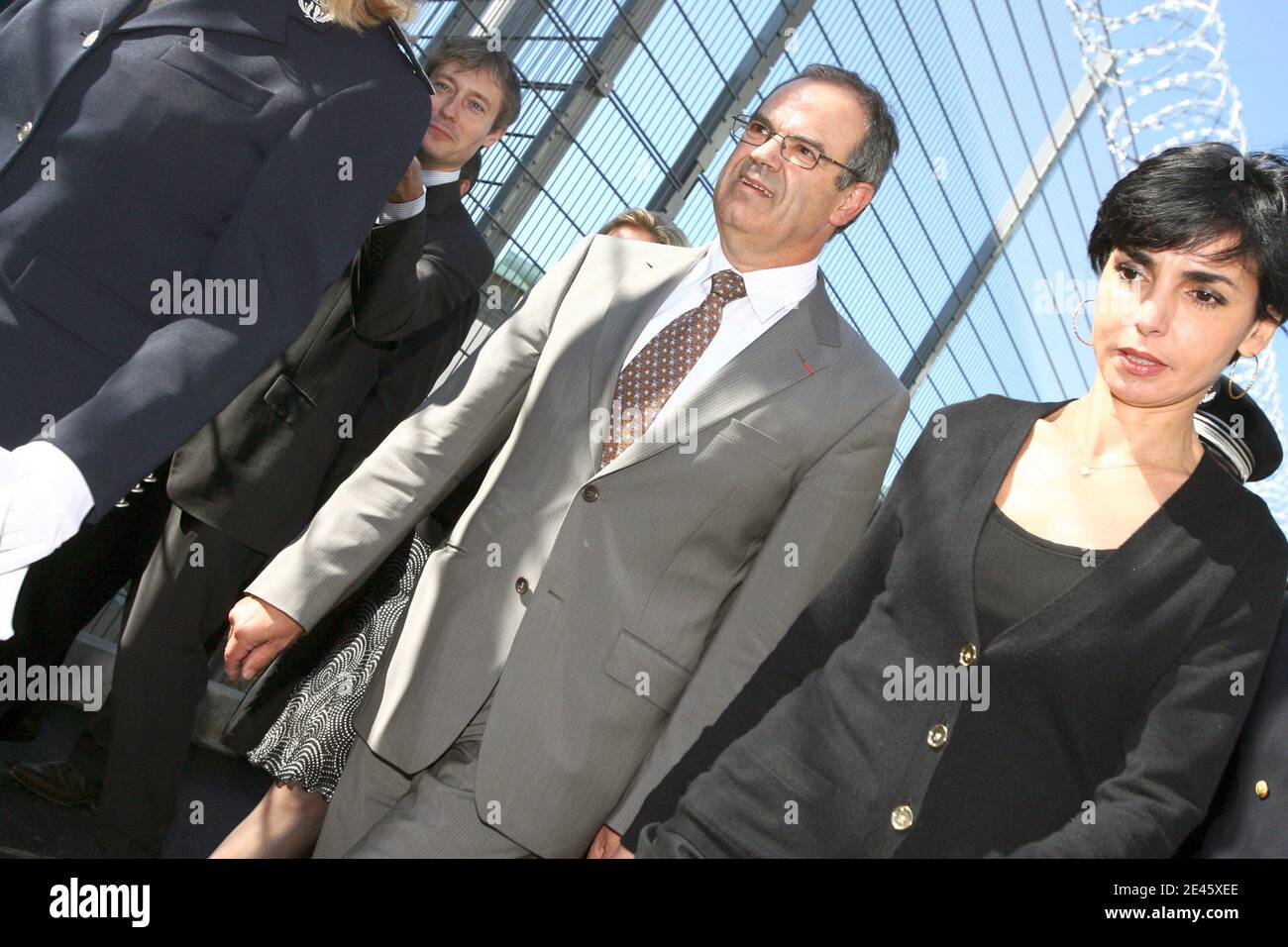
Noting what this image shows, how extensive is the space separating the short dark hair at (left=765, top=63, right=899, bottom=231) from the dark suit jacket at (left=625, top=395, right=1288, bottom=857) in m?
1.00

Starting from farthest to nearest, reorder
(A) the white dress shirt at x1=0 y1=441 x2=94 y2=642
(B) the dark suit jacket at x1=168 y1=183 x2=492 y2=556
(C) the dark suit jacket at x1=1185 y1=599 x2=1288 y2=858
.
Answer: (B) the dark suit jacket at x1=168 y1=183 x2=492 y2=556
(C) the dark suit jacket at x1=1185 y1=599 x2=1288 y2=858
(A) the white dress shirt at x1=0 y1=441 x2=94 y2=642

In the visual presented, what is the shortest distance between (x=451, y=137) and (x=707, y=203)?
136 inches

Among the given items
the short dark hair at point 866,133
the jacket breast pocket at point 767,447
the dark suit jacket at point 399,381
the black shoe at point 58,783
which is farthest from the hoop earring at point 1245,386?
the black shoe at point 58,783

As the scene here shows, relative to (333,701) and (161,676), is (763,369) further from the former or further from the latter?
(161,676)

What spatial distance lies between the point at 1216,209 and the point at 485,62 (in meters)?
2.16

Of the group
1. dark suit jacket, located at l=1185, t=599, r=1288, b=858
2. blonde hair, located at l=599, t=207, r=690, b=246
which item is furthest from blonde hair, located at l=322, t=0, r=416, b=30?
blonde hair, located at l=599, t=207, r=690, b=246

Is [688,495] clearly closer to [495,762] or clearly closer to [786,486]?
[786,486]

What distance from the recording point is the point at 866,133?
277 cm

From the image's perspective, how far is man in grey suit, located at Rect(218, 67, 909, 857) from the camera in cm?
225

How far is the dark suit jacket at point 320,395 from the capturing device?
2920mm

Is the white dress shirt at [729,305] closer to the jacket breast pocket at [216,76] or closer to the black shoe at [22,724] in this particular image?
the jacket breast pocket at [216,76]

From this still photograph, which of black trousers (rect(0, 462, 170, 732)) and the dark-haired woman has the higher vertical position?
the dark-haired woman

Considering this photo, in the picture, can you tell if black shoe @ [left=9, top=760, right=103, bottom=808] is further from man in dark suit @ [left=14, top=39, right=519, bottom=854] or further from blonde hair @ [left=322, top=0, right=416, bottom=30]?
blonde hair @ [left=322, top=0, right=416, bottom=30]

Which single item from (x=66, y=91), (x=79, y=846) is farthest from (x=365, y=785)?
(x=66, y=91)
